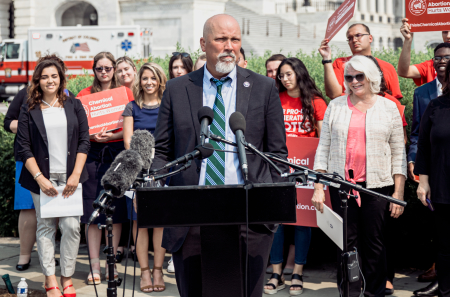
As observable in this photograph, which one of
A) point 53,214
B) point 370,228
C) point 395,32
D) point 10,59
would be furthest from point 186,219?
point 395,32

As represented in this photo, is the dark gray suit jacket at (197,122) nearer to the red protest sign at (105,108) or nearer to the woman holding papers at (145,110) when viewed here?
the woman holding papers at (145,110)

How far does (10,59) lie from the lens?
27312mm

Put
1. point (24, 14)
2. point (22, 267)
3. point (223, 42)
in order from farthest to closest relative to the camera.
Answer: point (24, 14)
point (22, 267)
point (223, 42)

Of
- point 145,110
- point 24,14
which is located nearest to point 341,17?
point 145,110

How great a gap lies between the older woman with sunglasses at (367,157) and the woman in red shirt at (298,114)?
938 millimetres

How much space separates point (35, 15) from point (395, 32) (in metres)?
31.2

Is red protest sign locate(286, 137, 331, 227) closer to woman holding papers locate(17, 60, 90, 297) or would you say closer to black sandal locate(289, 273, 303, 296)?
black sandal locate(289, 273, 303, 296)

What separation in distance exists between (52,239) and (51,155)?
0.88 meters

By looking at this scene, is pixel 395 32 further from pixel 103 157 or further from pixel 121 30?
pixel 103 157

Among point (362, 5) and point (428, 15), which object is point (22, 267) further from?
point (362, 5)

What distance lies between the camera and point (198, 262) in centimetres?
348

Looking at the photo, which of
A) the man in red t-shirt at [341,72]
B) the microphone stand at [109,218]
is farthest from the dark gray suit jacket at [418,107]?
the microphone stand at [109,218]

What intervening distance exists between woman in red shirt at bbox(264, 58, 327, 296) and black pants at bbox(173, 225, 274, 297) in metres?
2.69

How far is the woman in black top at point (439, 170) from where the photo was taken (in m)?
4.95
